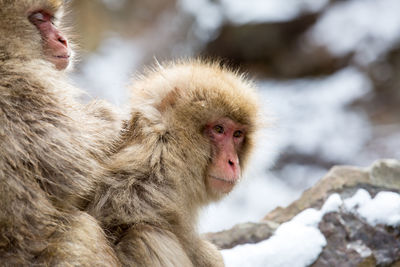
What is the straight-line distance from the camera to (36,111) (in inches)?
116

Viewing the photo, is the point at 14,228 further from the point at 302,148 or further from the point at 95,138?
the point at 302,148

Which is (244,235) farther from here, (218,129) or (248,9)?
(248,9)

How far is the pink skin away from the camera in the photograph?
367cm

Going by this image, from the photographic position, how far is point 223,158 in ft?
12.2

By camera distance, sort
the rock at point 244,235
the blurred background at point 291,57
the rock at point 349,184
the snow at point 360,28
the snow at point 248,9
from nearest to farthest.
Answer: the rock at point 244,235 → the rock at point 349,184 → the blurred background at point 291,57 → the snow at point 360,28 → the snow at point 248,9

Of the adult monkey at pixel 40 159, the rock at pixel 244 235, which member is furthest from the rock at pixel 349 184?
the adult monkey at pixel 40 159

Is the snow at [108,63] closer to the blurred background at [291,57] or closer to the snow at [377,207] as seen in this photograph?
the blurred background at [291,57]

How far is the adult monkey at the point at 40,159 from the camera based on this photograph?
8.95 ft

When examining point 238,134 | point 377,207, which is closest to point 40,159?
point 238,134

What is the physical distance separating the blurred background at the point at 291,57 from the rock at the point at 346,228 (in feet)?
14.6

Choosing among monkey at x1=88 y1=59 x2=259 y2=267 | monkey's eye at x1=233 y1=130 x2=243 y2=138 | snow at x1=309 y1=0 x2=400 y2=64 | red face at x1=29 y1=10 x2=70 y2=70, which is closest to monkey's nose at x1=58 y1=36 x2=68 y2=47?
red face at x1=29 y1=10 x2=70 y2=70

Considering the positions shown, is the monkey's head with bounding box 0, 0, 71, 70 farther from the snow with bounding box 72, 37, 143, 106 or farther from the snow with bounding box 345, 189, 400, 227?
the snow with bounding box 72, 37, 143, 106

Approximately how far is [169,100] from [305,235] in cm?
153

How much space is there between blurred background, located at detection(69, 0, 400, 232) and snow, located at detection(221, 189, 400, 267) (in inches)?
186
